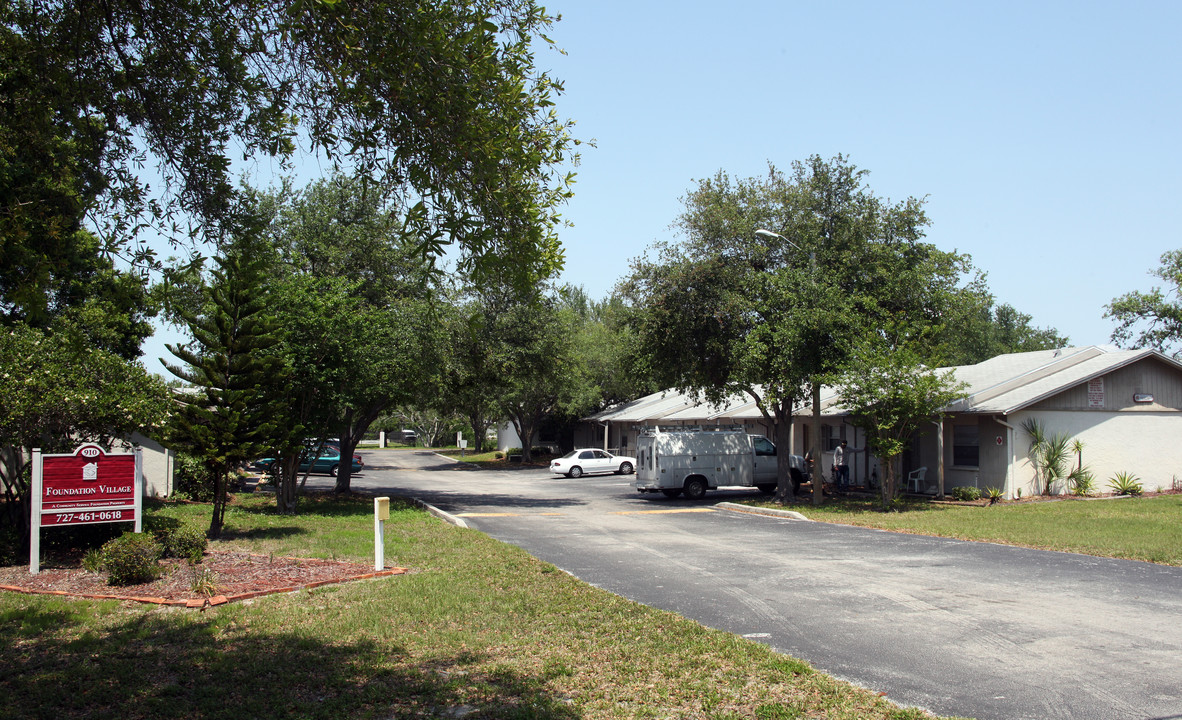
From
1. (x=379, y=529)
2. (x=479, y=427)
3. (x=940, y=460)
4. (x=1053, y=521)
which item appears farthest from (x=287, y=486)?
(x=479, y=427)

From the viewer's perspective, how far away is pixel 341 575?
10.9m

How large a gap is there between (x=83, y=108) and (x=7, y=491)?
812 cm

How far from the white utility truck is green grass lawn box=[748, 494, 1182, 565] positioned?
7.33ft

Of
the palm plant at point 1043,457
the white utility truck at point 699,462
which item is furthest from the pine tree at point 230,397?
the palm plant at point 1043,457

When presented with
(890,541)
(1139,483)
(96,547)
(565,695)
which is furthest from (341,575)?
(1139,483)

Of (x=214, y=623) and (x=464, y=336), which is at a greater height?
(x=464, y=336)

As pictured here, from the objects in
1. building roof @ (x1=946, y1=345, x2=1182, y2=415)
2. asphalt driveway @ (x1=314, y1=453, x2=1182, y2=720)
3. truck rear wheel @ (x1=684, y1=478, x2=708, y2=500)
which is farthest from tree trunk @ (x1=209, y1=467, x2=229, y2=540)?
building roof @ (x1=946, y1=345, x2=1182, y2=415)

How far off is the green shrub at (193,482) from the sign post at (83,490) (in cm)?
1115

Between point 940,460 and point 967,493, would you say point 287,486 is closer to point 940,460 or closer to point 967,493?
point 940,460

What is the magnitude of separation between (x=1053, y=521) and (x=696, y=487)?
34.0ft

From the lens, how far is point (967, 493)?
22297 millimetres

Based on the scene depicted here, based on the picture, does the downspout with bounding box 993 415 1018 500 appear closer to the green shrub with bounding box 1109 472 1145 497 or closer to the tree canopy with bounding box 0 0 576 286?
the green shrub with bounding box 1109 472 1145 497

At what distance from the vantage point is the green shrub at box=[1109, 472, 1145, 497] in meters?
22.7

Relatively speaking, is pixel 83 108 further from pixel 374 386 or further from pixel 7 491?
pixel 374 386
